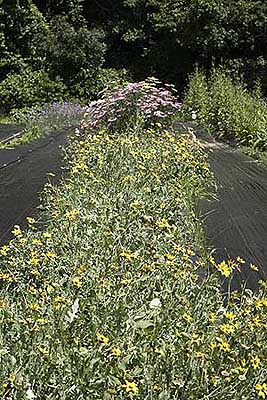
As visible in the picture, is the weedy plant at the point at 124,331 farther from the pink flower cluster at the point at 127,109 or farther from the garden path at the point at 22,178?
the pink flower cluster at the point at 127,109

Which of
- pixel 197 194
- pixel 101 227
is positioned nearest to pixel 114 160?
pixel 197 194

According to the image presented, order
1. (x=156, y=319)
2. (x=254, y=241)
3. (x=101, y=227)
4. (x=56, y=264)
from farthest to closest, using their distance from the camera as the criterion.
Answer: (x=254, y=241), (x=101, y=227), (x=56, y=264), (x=156, y=319)

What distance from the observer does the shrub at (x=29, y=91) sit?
16406 millimetres

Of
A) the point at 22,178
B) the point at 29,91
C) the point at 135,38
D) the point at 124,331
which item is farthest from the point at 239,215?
the point at 135,38

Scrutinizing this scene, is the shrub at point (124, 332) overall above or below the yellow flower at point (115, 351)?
below

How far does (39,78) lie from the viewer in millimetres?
16688

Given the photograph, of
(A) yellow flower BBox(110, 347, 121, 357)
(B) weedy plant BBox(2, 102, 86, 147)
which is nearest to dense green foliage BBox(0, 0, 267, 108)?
(B) weedy plant BBox(2, 102, 86, 147)

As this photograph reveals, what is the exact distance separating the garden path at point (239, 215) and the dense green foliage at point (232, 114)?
1653mm

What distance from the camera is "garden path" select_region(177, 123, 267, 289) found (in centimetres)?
376

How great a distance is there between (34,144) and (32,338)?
311 inches

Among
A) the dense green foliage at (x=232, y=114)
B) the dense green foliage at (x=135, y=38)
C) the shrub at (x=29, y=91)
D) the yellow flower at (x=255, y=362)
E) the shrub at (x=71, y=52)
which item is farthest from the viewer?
the shrub at (x=71, y=52)

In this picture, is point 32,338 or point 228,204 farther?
point 228,204

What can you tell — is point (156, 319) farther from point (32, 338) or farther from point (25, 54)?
point (25, 54)

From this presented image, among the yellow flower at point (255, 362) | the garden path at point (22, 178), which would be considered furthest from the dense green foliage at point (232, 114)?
the yellow flower at point (255, 362)
